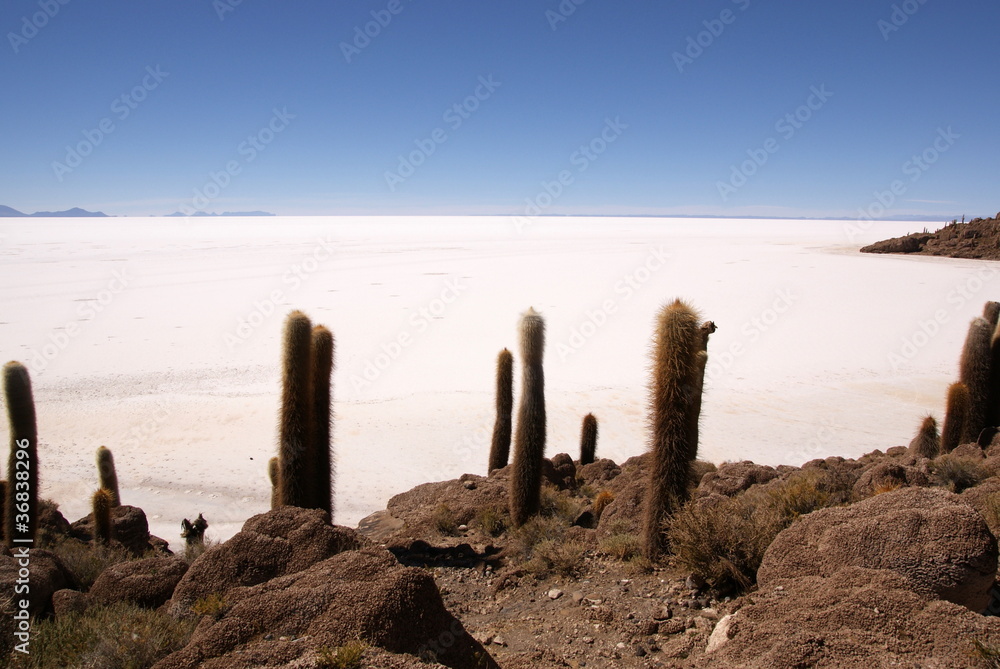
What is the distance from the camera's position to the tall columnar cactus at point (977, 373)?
30.9 feet

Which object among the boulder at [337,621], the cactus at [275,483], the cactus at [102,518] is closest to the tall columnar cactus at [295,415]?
the cactus at [275,483]

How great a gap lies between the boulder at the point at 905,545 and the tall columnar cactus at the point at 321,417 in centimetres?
500

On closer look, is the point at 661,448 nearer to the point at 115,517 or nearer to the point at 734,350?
the point at 115,517

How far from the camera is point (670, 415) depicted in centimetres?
546

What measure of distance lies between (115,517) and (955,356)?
76.0ft

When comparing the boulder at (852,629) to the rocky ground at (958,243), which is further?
the rocky ground at (958,243)

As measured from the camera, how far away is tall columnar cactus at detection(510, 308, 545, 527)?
24.4 ft

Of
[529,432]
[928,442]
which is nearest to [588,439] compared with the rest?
[529,432]

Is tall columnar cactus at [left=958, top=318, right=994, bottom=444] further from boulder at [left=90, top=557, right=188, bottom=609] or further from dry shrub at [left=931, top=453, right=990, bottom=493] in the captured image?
boulder at [left=90, top=557, right=188, bottom=609]

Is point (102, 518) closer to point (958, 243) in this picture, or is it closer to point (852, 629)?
point (852, 629)

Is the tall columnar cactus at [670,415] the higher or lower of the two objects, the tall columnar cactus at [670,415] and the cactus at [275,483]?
the higher

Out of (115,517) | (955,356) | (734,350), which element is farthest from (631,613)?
(955,356)

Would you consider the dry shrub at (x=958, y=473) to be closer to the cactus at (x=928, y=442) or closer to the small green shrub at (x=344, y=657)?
the cactus at (x=928, y=442)

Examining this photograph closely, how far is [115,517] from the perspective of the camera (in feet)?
25.8
